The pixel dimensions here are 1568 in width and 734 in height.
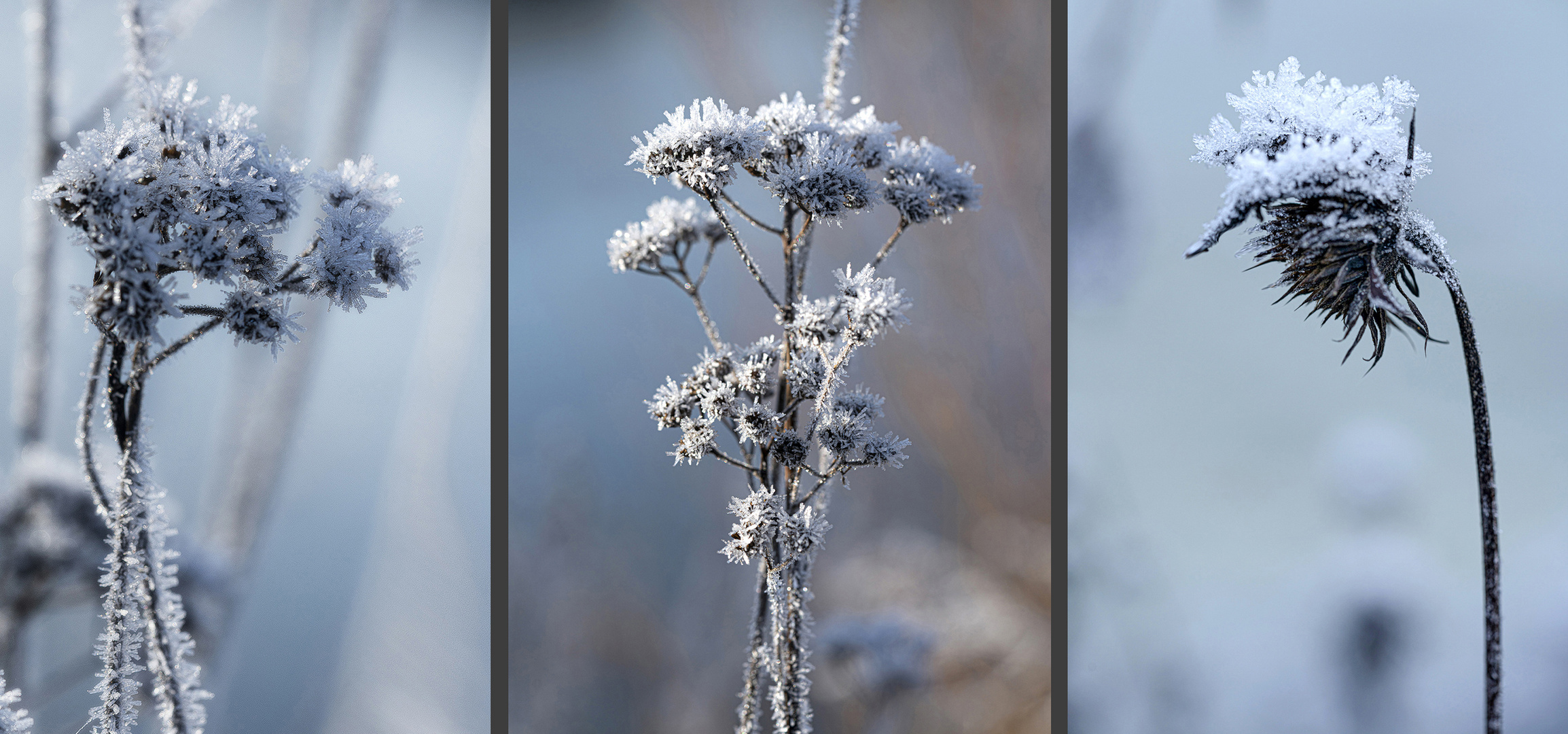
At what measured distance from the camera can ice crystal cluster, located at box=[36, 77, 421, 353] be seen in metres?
0.62

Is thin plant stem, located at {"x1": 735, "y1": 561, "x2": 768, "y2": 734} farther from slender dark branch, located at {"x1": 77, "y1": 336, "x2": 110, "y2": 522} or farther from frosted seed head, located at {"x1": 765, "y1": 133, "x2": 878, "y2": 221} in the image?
slender dark branch, located at {"x1": 77, "y1": 336, "x2": 110, "y2": 522}

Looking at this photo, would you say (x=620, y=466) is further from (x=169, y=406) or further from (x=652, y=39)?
(x=652, y=39)

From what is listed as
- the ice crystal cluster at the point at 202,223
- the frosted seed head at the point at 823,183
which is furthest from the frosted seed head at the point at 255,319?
the frosted seed head at the point at 823,183

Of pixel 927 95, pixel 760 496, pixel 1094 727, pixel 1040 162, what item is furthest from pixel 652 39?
pixel 1094 727

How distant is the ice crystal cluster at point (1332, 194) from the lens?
687mm

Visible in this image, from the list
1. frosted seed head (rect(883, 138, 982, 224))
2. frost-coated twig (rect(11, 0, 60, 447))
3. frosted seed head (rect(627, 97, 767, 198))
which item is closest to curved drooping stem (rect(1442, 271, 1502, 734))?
frosted seed head (rect(883, 138, 982, 224))

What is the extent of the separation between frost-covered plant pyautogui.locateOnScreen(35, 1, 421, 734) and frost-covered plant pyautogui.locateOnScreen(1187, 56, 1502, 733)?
2.63 ft

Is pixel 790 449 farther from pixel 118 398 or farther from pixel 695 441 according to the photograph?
pixel 118 398

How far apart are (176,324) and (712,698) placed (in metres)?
1.15

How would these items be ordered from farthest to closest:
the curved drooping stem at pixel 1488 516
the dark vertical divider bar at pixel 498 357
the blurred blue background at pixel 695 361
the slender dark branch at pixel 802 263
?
the blurred blue background at pixel 695 361, the dark vertical divider bar at pixel 498 357, the slender dark branch at pixel 802 263, the curved drooping stem at pixel 1488 516

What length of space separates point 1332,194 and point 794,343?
51 centimetres

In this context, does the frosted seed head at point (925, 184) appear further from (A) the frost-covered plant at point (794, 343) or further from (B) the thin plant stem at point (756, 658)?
(B) the thin plant stem at point (756, 658)

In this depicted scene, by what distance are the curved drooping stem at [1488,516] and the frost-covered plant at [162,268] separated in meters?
1.02

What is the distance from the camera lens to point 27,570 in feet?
3.12
